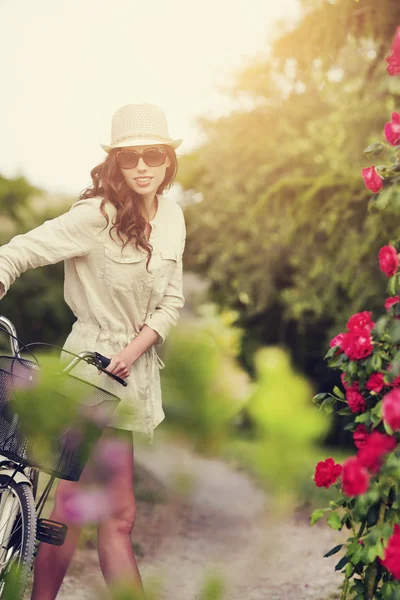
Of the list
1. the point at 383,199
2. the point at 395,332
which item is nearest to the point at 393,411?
the point at 395,332

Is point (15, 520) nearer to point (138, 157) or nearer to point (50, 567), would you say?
point (50, 567)

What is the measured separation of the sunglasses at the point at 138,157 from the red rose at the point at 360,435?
41.3 inches

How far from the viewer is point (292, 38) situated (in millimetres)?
6516

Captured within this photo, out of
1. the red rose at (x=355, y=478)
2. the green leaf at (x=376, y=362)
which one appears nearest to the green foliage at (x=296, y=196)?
the green leaf at (x=376, y=362)

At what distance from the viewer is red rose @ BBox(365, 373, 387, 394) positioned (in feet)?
7.79

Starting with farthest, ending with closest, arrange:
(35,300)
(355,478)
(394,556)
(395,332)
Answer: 1. (35,300)
2. (395,332)
3. (394,556)
4. (355,478)

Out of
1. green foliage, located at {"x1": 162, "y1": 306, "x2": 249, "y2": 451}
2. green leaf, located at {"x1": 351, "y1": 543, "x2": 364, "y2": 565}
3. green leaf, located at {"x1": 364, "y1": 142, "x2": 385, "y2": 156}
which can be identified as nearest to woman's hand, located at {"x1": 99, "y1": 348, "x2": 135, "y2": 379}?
green leaf, located at {"x1": 351, "y1": 543, "x2": 364, "y2": 565}

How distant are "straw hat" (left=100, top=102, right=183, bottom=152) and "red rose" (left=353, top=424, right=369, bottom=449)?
108cm

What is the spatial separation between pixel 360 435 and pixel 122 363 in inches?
29.6

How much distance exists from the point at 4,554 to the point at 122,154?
1.28 m

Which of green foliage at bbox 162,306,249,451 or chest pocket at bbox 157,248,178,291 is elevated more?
chest pocket at bbox 157,248,178,291

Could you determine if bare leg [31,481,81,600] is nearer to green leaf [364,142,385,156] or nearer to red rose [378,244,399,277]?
red rose [378,244,399,277]

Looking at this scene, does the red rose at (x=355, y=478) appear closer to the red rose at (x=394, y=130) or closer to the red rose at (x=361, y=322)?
the red rose at (x=361, y=322)

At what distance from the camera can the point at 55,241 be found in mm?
2480
